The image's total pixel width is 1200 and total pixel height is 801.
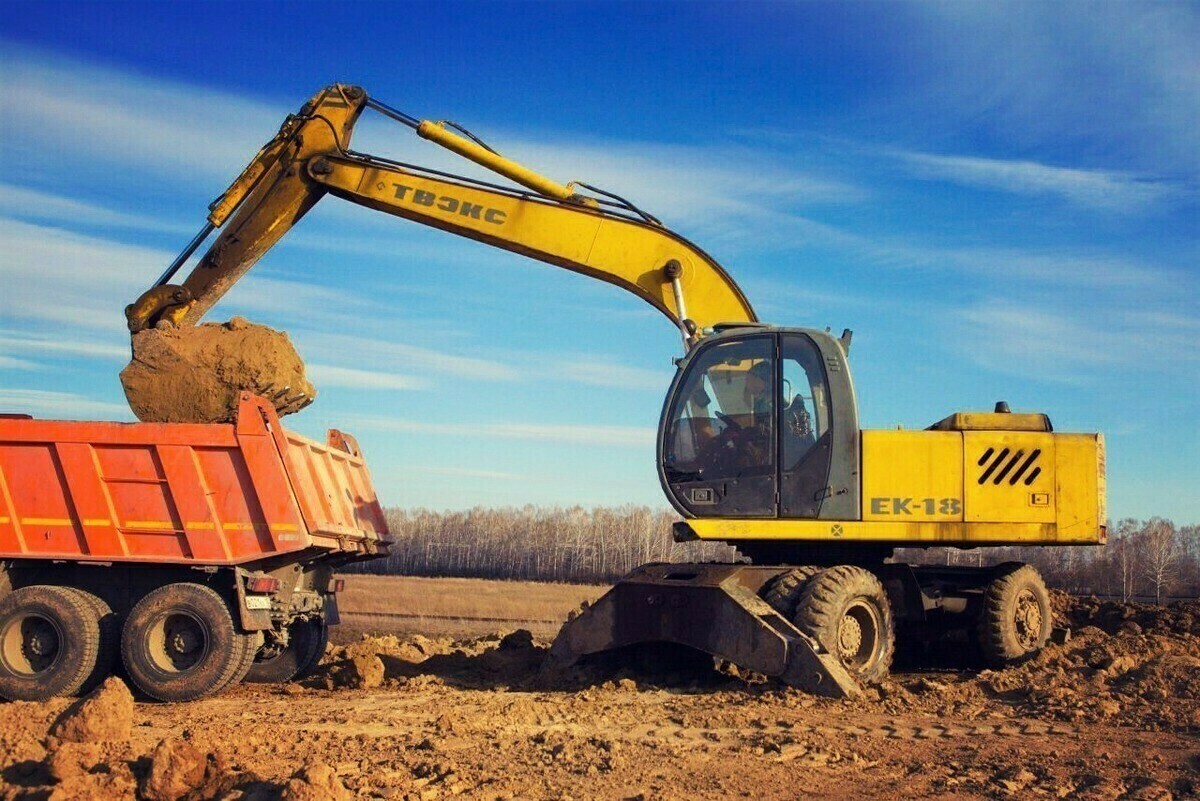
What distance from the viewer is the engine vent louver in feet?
34.2

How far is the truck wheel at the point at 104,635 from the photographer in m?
10.2

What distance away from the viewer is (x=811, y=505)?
33.0ft

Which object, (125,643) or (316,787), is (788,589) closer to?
(316,787)

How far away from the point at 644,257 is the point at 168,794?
6.97 m

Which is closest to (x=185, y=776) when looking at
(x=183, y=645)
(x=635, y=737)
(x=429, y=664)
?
(x=635, y=737)

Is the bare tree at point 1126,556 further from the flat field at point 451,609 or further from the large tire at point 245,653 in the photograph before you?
the large tire at point 245,653

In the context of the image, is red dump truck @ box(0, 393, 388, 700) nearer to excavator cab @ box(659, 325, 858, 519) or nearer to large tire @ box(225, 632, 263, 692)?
large tire @ box(225, 632, 263, 692)

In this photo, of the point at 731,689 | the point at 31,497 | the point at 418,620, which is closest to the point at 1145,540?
the point at 418,620

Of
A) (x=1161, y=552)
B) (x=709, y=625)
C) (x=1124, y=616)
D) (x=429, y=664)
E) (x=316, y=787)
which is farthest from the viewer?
(x=1161, y=552)

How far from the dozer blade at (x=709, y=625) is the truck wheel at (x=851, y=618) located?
228 millimetres

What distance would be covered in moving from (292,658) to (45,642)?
2.41 m

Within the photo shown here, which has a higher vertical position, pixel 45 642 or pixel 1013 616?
pixel 1013 616

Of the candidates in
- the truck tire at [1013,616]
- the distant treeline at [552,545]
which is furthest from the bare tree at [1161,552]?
the truck tire at [1013,616]

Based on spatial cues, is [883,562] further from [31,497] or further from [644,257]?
[31,497]
